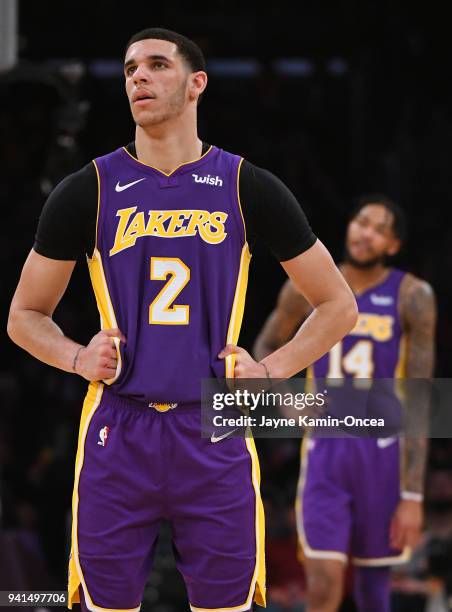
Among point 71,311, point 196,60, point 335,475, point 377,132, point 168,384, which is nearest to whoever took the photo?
point 168,384

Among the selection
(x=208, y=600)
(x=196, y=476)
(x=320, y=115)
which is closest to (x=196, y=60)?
(x=196, y=476)

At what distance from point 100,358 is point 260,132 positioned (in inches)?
332

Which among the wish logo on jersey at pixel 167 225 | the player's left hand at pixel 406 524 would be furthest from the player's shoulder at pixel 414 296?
the wish logo on jersey at pixel 167 225

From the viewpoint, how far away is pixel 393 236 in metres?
5.90

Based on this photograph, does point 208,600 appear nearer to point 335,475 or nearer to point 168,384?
point 168,384

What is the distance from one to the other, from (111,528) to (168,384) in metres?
0.44

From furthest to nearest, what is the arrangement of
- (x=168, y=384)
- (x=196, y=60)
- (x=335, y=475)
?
(x=335, y=475) < (x=196, y=60) < (x=168, y=384)

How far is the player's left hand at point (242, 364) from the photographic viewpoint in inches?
129

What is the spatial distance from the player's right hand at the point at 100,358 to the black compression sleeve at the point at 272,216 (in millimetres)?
529

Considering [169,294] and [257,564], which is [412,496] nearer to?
[257,564]

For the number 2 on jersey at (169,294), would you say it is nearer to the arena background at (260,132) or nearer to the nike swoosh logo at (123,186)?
the nike swoosh logo at (123,186)

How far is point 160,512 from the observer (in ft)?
10.8

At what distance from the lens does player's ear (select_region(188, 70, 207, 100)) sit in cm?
344

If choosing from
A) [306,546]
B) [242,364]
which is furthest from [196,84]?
[306,546]
